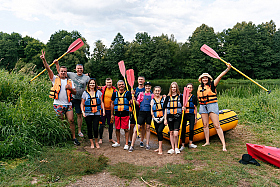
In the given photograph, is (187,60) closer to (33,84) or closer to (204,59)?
(204,59)

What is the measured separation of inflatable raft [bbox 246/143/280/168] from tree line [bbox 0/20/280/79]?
29481 mm

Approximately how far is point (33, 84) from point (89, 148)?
9.31ft

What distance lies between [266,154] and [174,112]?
1.70 meters

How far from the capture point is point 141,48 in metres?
38.3

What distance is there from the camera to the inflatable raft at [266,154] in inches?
123

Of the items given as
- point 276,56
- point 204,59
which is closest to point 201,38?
point 204,59

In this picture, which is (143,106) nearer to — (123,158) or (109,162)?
(123,158)

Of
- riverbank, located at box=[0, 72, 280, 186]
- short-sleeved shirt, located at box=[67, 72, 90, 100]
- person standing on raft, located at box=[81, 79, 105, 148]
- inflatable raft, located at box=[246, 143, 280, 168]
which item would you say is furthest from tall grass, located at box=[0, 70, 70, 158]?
inflatable raft, located at box=[246, 143, 280, 168]

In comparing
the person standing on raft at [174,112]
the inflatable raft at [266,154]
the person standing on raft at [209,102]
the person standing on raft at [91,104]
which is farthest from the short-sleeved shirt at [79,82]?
the inflatable raft at [266,154]

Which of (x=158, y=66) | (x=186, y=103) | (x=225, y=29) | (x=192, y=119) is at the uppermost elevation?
(x=225, y=29)

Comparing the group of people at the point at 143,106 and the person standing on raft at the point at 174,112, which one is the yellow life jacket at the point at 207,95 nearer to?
the group of people at the point at 143,106

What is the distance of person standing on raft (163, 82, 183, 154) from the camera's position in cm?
391

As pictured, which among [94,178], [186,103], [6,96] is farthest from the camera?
[6,96]

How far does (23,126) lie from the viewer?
354 cm
